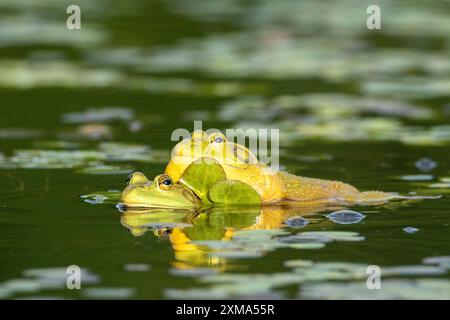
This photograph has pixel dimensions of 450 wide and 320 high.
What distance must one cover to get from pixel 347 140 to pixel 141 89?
3.53m

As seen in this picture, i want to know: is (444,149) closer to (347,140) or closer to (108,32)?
(347,140)

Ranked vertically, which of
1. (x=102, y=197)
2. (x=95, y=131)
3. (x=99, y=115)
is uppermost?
(x=99, y=115)

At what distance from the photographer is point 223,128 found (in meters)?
10.3

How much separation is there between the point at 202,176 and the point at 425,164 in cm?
245

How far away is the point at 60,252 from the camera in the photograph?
583 cm

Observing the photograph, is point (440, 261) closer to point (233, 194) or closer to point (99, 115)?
point (233, 194)

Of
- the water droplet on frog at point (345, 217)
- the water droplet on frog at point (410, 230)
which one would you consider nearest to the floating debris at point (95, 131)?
the water droplet on frog at point (345, 217)

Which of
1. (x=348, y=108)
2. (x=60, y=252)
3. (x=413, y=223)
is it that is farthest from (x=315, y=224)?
(x=348, y=108)

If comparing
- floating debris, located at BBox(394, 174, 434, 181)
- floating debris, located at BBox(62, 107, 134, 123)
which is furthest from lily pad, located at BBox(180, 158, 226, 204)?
floating debris, located at BBox(62, 107, 134, 123)

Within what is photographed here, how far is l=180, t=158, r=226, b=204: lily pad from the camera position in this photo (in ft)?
23.2

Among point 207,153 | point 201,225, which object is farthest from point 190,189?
point 201,225

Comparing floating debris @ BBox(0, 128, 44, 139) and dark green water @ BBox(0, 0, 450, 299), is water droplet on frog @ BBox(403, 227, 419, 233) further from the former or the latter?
floating debris @ BBox(0, 128, 44, 139)

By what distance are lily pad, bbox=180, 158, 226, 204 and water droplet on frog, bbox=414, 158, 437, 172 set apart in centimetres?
220

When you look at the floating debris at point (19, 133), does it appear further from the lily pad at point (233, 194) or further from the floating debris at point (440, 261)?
the floating debris at point (440, 261)
